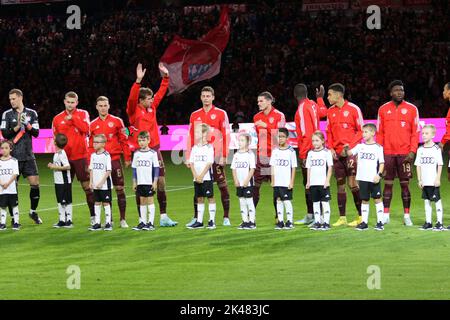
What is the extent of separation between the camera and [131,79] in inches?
1405

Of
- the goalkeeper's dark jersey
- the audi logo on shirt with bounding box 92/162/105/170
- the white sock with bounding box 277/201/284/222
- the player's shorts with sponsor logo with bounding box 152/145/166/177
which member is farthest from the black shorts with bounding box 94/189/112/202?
the white sock with bounding box 277/201/284/222

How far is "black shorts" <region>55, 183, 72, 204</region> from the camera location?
A: 1455 centimetres

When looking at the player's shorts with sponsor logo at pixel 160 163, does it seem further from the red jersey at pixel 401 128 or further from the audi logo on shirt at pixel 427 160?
the audi logo on shirt at pixel 427 160

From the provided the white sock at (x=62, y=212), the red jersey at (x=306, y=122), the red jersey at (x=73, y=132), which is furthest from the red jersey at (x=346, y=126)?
the white sock at (x=62, y=212)

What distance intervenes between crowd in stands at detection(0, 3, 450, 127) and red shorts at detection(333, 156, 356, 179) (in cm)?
1707

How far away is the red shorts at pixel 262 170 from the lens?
47.9 ft

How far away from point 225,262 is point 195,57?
23013 millimetres

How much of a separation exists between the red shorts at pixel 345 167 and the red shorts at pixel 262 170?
3.45ft

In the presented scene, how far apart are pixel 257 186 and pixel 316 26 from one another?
2173 centimetres

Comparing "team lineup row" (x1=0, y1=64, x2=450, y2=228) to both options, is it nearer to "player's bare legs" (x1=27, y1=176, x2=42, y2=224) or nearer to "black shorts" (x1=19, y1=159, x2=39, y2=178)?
"player's bare legs" (x1=27, y1=176, x2=42, y2=224)

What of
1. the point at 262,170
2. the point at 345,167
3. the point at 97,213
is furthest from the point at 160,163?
the point at 345,167
